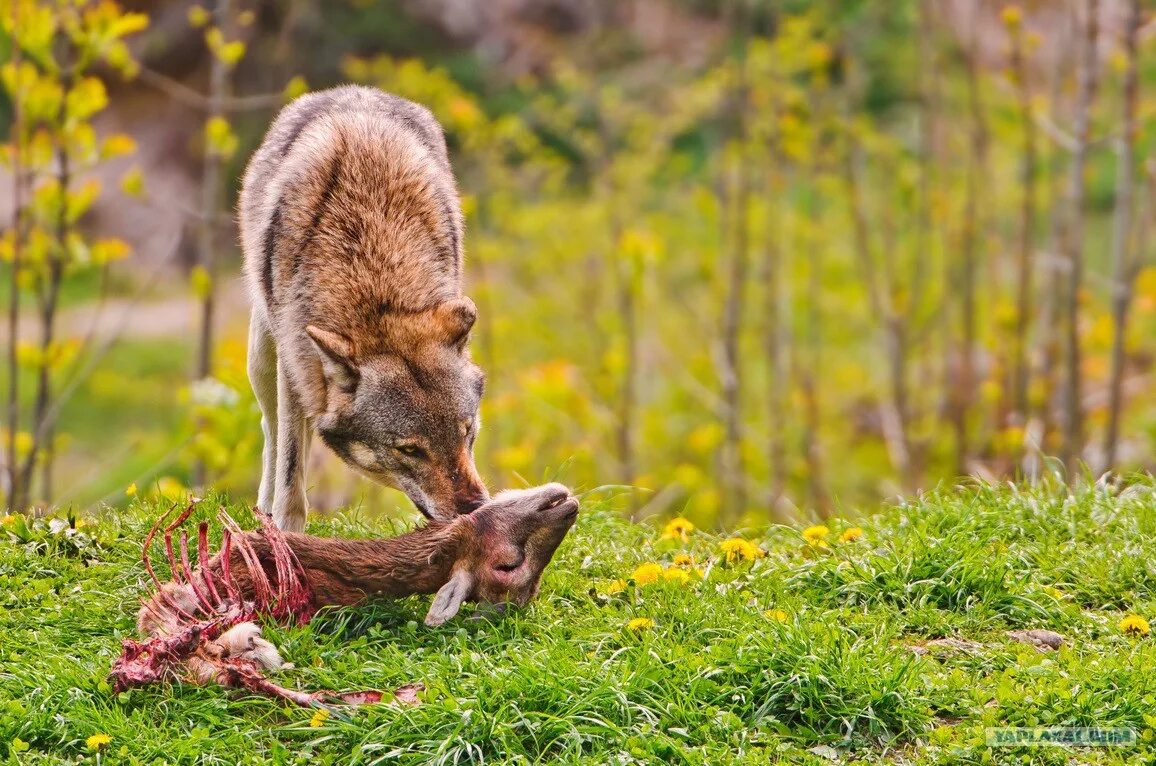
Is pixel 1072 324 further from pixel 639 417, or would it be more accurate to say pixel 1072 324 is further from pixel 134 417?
pixel 134 417

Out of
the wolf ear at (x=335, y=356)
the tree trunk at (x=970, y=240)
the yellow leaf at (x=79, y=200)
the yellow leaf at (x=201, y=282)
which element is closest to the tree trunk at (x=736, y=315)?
the tree trunk at (x=970, y=240)

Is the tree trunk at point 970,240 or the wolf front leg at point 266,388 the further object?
the tree trunk at point 970,240

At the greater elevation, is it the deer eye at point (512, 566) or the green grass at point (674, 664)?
the deer eye at point (512, 566)

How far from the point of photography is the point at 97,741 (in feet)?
13.3

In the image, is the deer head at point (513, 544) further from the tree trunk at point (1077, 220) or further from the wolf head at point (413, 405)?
the tree trunk at point (1077, 220)

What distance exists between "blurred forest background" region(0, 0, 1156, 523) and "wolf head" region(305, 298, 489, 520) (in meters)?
1.79

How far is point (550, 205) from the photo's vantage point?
45.5 feet

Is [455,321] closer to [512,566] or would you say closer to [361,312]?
[361,312]

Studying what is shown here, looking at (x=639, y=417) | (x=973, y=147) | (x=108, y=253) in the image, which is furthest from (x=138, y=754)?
(x=639, y=417)

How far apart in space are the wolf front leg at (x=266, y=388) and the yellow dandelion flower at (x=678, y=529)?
1.96 meters

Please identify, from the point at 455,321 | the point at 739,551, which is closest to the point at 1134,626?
the point at 739,551

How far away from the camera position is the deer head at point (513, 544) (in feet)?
16.1

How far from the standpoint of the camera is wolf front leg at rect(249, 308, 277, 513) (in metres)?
6.30

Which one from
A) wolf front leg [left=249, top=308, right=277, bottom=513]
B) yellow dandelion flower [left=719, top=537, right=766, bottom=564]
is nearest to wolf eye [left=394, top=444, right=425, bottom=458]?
wolf front leg [left=249, top=308, right=277, bottom=513]
